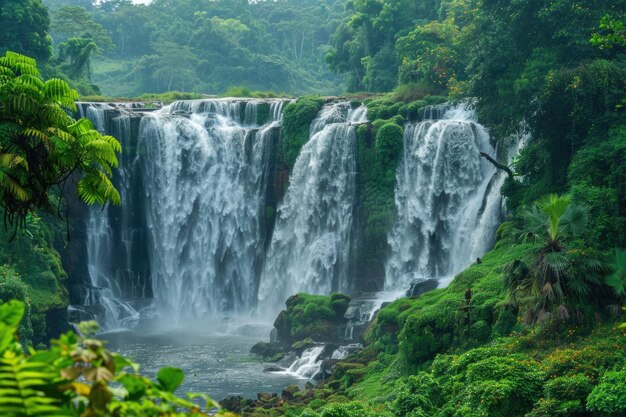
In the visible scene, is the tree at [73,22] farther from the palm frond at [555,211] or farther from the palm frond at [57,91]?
the palm frond at [57,91]

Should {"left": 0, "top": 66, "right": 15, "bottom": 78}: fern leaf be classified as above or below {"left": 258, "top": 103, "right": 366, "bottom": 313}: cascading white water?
above

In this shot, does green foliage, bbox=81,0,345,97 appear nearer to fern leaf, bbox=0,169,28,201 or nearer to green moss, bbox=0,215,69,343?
green moss, bbox=0,215,69,343

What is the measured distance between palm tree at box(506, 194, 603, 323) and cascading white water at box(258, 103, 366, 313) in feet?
61.1

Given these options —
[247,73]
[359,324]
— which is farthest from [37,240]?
[247,73]

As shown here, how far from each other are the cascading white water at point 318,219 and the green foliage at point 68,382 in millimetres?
33714

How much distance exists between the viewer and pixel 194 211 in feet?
137

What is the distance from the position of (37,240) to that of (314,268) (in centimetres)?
1206

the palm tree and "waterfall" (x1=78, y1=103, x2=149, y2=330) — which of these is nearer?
the palm tree

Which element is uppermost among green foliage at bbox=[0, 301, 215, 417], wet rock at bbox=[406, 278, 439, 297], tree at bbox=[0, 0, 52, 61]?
tree at bbox=[0, 0, 52, 61]

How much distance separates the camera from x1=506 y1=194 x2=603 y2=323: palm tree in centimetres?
1816

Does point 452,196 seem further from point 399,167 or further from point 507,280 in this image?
point 507,280

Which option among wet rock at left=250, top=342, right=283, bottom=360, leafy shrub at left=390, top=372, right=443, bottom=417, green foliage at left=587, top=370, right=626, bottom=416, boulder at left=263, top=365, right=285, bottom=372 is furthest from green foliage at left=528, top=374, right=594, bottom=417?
wet rock at left=250, top=342, right=283, bottom=360

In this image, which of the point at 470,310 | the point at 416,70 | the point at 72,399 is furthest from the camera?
the point at 416,70

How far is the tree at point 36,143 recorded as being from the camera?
10445 mm
